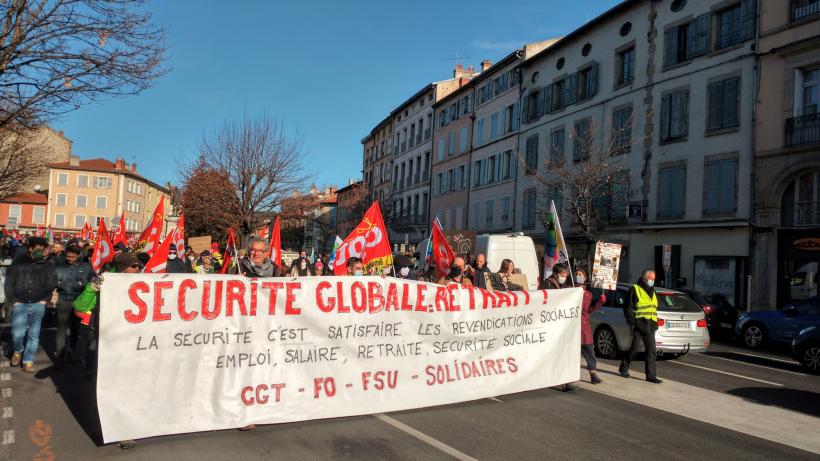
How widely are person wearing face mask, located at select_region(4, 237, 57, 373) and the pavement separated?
43cm

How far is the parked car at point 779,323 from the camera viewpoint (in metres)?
14.1

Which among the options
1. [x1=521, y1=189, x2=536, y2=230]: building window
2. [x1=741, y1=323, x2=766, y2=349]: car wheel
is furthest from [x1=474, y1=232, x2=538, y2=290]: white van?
[x1=521, y1=189, x2=536, y2=230]: building window

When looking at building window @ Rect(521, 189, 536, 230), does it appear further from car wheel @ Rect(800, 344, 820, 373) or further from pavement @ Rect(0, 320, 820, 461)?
pavement @ Rect(0, 320, 820, 461)

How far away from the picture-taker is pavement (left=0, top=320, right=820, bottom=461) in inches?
212

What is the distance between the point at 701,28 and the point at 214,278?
2417cm

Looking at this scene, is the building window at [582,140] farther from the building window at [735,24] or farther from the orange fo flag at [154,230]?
the orange fo flag at [154,230]

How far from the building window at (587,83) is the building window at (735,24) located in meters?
6.87

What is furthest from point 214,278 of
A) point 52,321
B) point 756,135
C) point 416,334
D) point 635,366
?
point 756,135

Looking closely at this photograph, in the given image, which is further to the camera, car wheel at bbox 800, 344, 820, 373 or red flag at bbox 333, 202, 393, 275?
car wheel at bbox 800, 344, 820, 373

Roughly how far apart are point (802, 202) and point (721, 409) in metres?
16.1

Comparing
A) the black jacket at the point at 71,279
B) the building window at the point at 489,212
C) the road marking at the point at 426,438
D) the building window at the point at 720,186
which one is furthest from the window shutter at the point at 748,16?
the black jacket at the point at 71,279

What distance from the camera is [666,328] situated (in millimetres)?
11227

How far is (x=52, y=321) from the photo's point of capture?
13766mm

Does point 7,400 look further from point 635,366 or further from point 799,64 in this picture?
point 799,64
